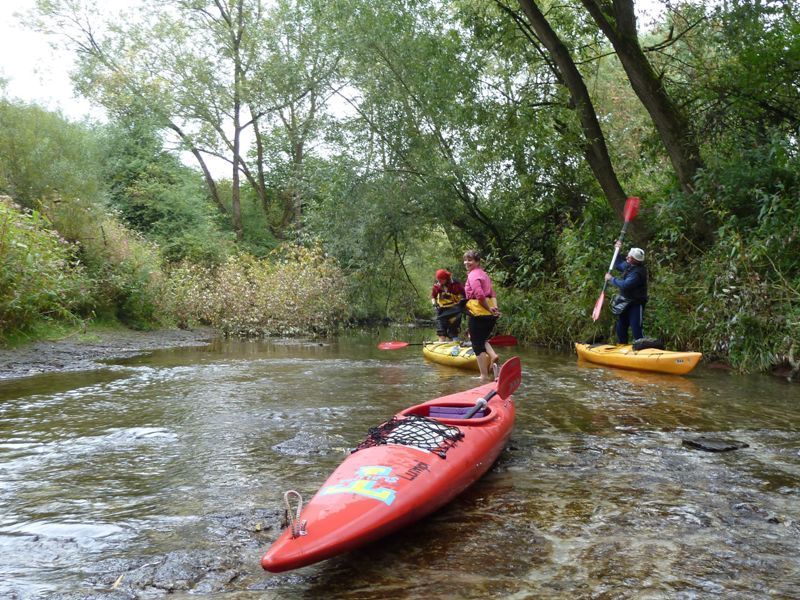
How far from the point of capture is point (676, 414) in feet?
18.1

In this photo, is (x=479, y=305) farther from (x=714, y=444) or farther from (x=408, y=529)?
(x=408, y=529)

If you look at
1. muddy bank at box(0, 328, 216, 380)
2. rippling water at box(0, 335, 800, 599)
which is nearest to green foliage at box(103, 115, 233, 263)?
muddy bank at box(0, 328, 216, 380)

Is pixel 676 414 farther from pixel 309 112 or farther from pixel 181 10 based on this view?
pixel 181 10

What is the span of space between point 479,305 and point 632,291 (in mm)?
2781

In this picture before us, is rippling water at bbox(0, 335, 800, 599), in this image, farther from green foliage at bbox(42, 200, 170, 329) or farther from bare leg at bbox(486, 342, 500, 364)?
green foliage at bbox(42, 200, 170, 329)

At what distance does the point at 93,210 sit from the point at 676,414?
10.6 meters

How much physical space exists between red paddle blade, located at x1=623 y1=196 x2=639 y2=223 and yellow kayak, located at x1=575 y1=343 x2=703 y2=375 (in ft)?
6.63

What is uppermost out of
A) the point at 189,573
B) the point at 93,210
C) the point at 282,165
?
the point at 282,165

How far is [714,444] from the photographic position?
14.1 feet

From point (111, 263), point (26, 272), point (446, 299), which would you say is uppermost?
point (111, 263)

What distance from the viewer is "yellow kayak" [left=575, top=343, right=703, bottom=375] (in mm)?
7548

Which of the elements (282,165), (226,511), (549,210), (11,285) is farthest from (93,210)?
(282,165)

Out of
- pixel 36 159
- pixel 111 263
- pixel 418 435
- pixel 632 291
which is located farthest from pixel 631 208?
pixel 36 159

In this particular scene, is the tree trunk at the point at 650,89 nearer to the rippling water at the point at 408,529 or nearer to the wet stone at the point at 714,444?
the rippling water at the point at 408,529
